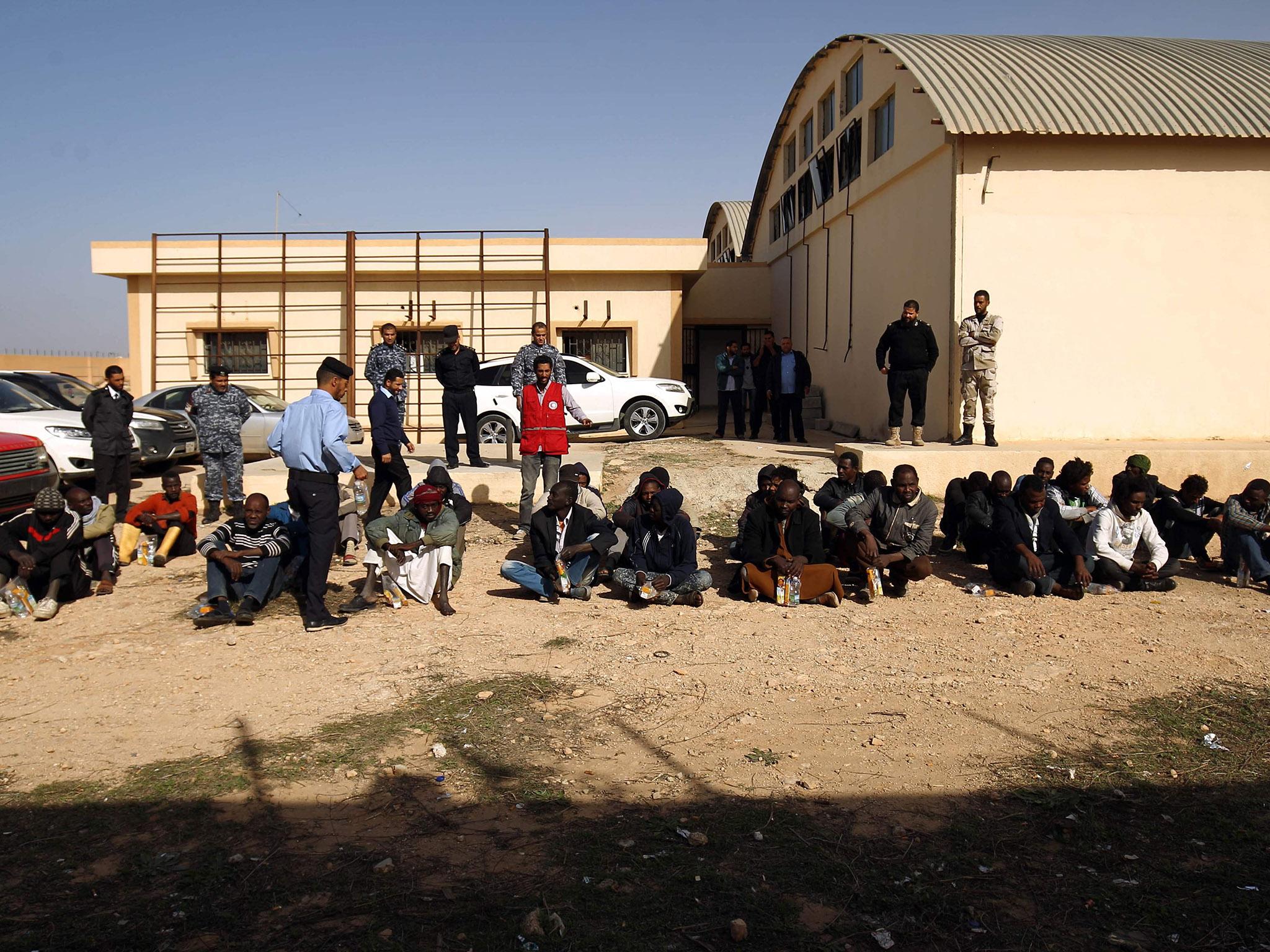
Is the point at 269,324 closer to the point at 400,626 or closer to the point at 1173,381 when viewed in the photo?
the point at 400,626

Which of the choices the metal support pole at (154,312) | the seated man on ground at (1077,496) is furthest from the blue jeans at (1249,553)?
the metal support pole at (154,312)

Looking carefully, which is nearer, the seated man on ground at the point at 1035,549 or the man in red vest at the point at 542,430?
the seated man on ground at the point at 1035,549

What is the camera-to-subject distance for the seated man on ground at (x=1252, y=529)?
833cm

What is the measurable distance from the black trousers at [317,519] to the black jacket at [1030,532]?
210 inches

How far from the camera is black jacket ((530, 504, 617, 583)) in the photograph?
793 centimetres

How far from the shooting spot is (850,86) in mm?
17016

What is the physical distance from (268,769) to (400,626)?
2.58m

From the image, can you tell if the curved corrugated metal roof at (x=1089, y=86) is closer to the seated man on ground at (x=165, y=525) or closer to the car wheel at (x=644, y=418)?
the car wheel at (x=644, y=418)

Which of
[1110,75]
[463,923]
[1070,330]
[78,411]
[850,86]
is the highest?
[850,86]

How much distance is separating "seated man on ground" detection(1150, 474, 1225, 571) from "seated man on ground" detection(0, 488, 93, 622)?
9.34 metres

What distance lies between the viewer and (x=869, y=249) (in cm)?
1552

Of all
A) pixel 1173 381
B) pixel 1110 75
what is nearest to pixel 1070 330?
pixel 1173 381

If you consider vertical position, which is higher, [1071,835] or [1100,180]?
[1100,180]

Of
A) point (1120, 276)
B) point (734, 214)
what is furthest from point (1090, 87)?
point (734, 214)
